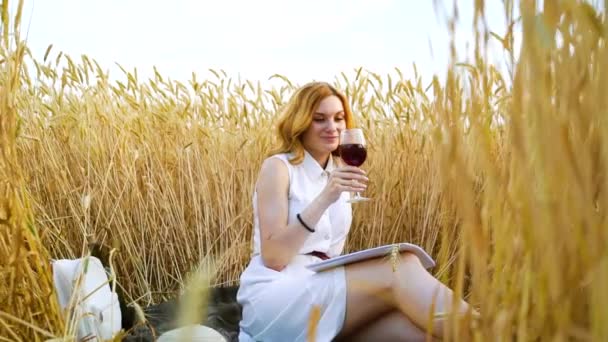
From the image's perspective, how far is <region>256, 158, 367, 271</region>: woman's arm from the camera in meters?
2.35

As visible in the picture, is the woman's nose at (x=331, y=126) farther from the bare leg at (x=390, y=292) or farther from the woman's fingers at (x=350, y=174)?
the bare leg at (x=390, y=292)

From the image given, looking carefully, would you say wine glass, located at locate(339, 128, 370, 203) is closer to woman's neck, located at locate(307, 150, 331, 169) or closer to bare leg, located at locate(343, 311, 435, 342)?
woman's neck, located at locate(307, 150, 331, 169)

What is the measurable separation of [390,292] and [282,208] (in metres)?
0.55

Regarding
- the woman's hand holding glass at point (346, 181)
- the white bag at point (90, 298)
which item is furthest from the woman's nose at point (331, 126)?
the white bag at point (90, 298)

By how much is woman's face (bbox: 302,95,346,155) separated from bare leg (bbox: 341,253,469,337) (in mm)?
598

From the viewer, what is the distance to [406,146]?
11.4ft

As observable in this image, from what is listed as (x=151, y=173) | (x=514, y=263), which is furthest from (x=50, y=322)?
(x=151, y=173)

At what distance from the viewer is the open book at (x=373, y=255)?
2168mm

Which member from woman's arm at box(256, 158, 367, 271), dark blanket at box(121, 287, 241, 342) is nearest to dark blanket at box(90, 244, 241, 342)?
dark blanket at box(121, 287, 241, 342)

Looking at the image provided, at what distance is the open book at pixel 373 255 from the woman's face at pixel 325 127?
0.58 meters

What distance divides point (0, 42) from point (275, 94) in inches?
84.3

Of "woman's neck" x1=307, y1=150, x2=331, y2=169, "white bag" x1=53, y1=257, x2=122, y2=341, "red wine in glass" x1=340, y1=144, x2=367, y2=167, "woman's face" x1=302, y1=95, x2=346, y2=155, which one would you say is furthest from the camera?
"woman's neck" x1=307, y1=150, x2=331, y2=169

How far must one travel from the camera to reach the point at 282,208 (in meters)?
2.58

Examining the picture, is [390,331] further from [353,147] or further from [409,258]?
[353,147]
